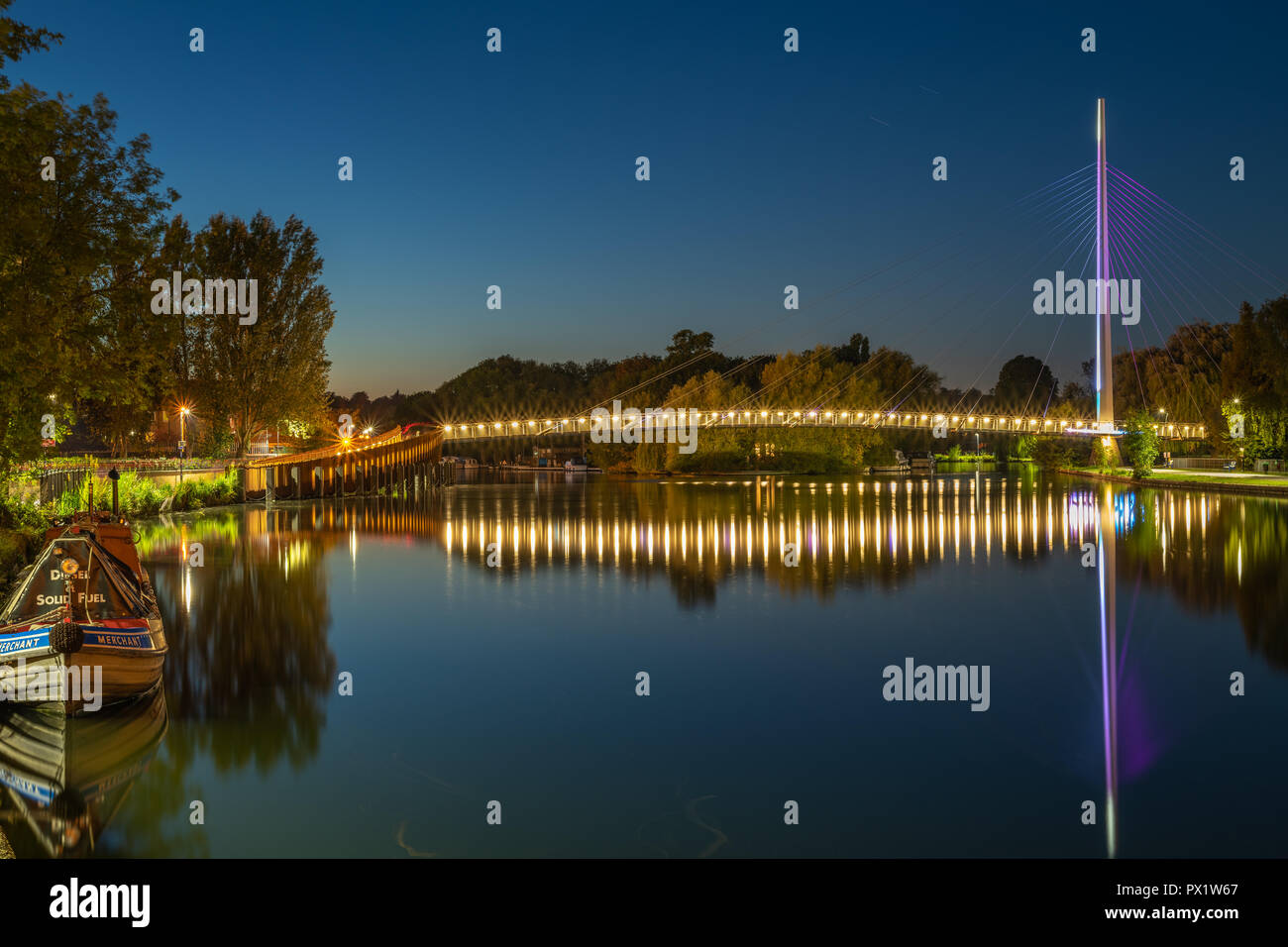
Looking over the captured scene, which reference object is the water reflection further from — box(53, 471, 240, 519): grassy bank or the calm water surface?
box(53, 471, 240, 519): grassy bank

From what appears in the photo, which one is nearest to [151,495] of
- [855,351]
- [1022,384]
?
[855,351]

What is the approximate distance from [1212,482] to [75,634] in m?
54.1

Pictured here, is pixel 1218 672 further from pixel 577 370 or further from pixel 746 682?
pixel 577 370

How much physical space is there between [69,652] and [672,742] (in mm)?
6286

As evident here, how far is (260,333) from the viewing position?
161 ft

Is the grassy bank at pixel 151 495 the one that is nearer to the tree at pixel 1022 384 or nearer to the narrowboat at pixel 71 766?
the narrowboat at pixel 71 766

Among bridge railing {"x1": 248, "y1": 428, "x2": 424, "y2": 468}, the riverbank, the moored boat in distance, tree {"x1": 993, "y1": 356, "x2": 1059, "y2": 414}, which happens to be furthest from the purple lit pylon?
tree {"x1": 993, "y1": 356, "x2": 1059, "y2": 414}

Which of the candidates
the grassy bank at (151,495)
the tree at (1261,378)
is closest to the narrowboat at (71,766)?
the grassy bank at (151,495)

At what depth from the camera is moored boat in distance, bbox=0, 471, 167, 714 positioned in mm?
10766

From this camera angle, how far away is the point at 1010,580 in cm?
2152

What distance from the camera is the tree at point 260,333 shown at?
160 feet

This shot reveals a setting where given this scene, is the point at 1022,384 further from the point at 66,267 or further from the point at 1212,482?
the point at 66,267

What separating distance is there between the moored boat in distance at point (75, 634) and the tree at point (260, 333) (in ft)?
129

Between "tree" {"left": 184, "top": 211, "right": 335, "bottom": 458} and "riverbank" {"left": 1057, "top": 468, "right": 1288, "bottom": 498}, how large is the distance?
148 feet
